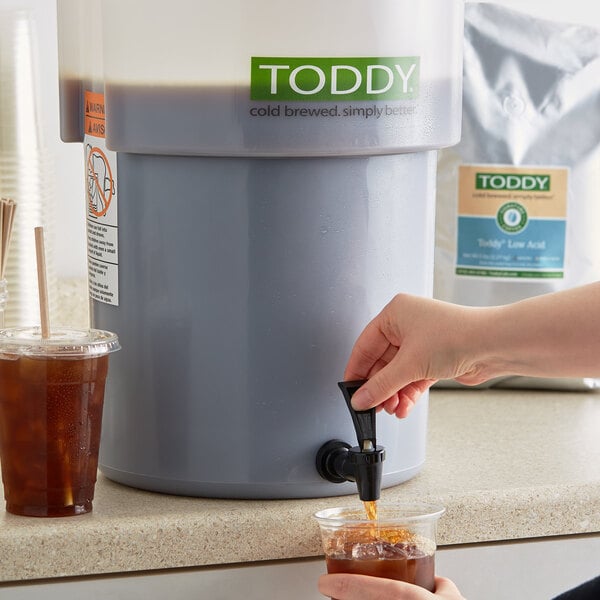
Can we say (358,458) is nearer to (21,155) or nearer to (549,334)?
(549,334)

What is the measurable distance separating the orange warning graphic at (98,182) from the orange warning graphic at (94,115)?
1 centimetres

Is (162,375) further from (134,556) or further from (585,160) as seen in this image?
(585,160)

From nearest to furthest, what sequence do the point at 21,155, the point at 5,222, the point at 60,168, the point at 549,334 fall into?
the point at 549,334, the point at 5,222, the point at 21,155, the point at 60,168

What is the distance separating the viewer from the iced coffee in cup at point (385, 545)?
0.94 m

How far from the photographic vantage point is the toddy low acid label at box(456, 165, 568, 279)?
1.42 meters

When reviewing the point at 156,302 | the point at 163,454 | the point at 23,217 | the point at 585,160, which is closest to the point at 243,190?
the point at 156,302

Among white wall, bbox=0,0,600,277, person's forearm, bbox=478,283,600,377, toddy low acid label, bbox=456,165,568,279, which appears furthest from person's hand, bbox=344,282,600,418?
white wall, bbox=0,0,600,277

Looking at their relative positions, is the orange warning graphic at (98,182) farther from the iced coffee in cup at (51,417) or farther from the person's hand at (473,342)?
the person's hand at (473,342)

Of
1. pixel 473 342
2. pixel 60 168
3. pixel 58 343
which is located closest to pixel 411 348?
pixel 473 342

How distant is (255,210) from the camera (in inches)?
38.7

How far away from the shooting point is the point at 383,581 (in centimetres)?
94

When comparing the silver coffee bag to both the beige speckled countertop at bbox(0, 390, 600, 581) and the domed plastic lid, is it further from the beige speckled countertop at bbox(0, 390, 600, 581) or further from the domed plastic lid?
the domed plastic lid

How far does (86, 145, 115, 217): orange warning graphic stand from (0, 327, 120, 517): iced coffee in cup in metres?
0.12

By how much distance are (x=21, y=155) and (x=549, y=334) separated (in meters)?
0.66
